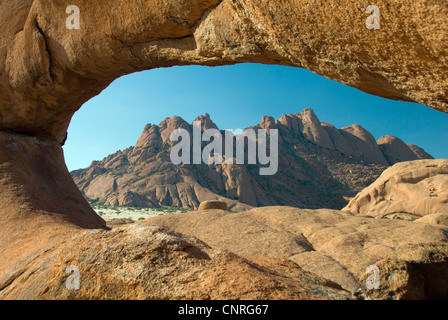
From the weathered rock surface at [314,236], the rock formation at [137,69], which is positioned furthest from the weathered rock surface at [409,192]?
the rock formation at [137,69]

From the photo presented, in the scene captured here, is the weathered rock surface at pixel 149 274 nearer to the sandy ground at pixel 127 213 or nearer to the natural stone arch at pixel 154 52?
the natural stone arch at pixel 154 52

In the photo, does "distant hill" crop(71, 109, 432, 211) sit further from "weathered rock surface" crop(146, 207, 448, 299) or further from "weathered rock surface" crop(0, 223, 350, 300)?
"weathered rock surface" crop(0, 223, 350, 300)

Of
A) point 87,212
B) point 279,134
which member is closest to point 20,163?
point 87,212

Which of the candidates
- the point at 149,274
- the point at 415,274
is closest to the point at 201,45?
the point at 149,274

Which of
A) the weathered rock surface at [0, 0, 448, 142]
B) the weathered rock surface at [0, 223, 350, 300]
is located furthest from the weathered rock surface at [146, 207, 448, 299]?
the weathered rock surface at [0, 0, 448, 142]
